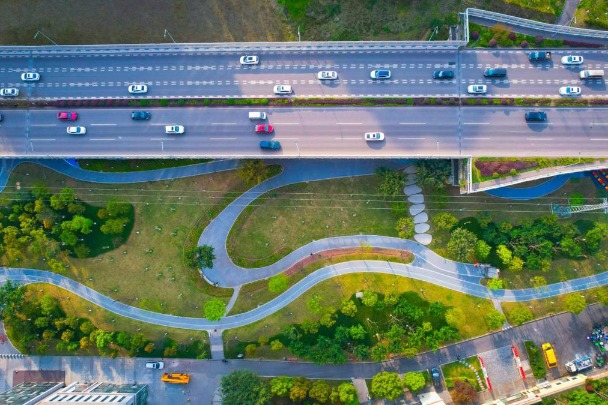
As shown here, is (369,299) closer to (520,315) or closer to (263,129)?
(520,315)

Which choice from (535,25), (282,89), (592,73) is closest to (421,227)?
(282,89)

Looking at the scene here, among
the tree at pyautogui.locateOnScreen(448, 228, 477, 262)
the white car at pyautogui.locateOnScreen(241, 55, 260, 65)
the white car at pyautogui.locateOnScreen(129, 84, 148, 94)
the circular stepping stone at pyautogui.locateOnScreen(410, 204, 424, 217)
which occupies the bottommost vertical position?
the tree at pyautogui.locateOnScreen(448, 228, 477, 262)

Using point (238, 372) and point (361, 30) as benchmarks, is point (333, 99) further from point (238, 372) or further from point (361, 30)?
point (238, 372)

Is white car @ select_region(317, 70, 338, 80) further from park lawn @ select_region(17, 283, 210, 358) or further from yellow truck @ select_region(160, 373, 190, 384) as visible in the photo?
yellow truck @ select_region(160, 373, 190, 384)

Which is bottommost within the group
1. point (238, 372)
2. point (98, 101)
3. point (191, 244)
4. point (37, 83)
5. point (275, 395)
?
point (275, 395)

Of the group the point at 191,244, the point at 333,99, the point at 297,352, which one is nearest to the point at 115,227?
the point at 191,244

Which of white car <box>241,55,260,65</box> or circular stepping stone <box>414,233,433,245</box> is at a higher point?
white car <box>241,55,260,65</box>

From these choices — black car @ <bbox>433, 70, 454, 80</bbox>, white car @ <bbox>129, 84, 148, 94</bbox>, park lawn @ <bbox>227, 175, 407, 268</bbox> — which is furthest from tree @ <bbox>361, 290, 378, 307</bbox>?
white car @ <bbox>129, 84, 148, 94</bbox>

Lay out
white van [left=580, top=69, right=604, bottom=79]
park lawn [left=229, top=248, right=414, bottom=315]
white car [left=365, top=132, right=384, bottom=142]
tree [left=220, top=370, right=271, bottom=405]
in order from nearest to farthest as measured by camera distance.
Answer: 1. tree [left=220, top=370, right=271, bottom=405]
2. white van [left=580, top=69, right=604, bottom=79]
3. white car [left=365, top=132, right=384, bottom=142]
4. park lawn [left=229, top=248, right=414, bottom=315]
